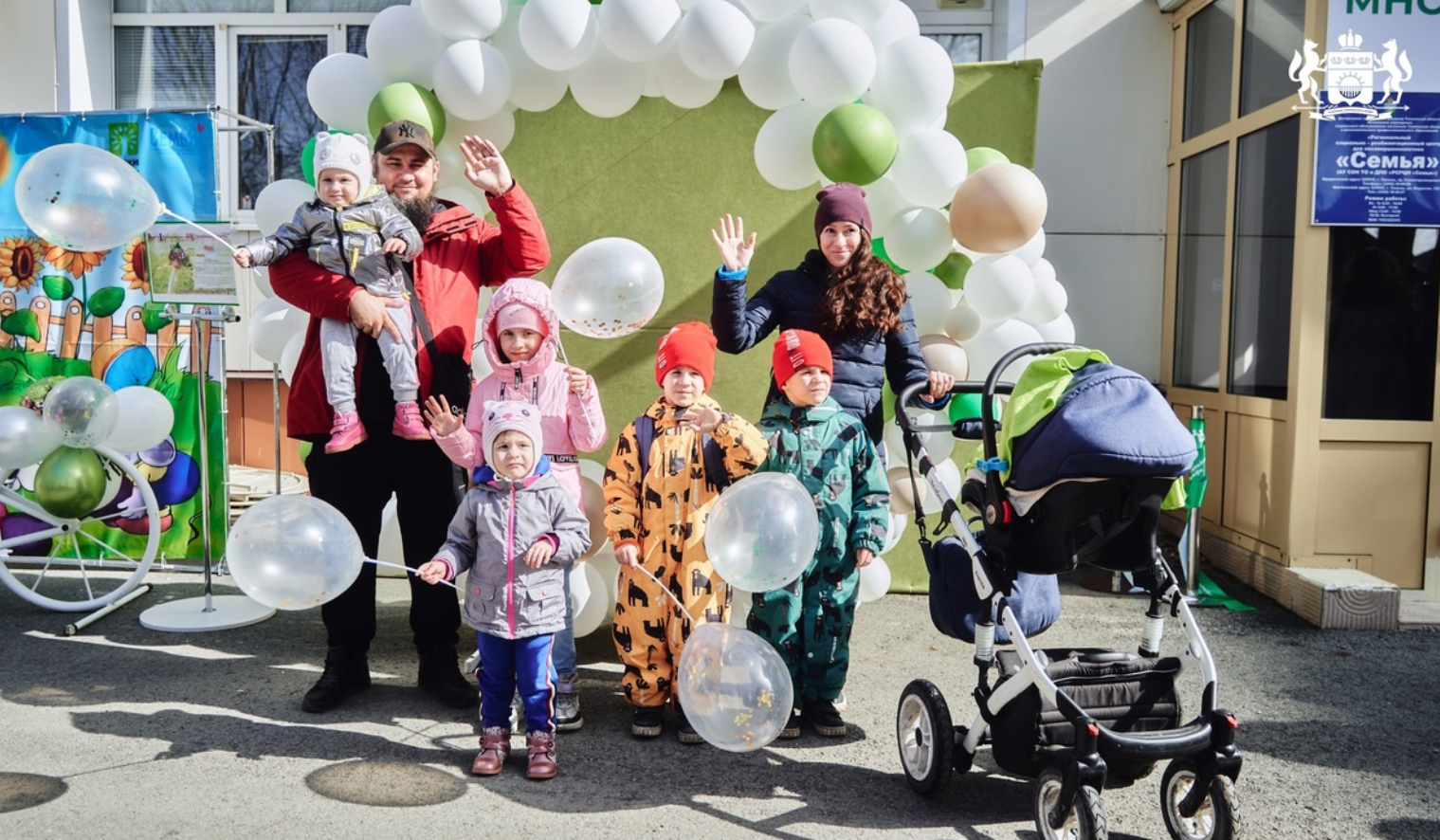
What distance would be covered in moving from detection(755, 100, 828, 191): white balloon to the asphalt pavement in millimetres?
2086

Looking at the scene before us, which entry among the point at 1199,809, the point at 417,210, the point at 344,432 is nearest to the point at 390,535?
the point at 344,432

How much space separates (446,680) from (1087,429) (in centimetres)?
256

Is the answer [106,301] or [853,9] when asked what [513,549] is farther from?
[106,301]

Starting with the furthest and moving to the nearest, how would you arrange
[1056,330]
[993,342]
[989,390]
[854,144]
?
[1056,330] → [993,342] → [854,144] → [989,390]

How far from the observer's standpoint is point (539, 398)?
3887 millimetres

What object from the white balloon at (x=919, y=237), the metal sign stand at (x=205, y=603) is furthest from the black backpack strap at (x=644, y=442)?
the metal sign stand at (x=205, y=603)

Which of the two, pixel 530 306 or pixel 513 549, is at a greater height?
pixel 530 306

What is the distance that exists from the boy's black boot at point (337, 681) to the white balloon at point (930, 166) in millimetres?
2896

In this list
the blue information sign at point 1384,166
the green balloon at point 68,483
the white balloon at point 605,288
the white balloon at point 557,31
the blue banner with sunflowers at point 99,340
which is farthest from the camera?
the blue banner with sunflowers at point 99,340

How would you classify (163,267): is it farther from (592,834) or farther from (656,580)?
(592,834)

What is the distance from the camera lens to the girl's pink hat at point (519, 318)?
373 centimetres

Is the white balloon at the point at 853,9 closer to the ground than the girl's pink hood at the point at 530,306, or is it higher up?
higher up

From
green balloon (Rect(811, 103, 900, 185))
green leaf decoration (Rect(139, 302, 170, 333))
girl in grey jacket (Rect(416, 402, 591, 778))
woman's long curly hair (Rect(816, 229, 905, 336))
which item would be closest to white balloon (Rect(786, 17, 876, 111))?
green balloon (Rect(811, 103, 900, 185))

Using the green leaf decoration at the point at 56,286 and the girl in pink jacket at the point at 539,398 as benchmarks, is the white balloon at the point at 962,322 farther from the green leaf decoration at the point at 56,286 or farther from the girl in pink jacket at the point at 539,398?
the green leaf decoration at the point at 56,286
